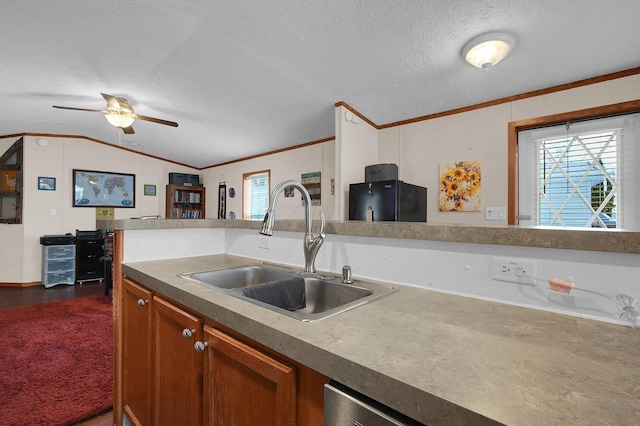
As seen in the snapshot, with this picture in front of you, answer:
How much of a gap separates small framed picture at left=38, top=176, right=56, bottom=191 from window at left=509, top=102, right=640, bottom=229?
692 cm

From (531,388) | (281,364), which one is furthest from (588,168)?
(281,364)

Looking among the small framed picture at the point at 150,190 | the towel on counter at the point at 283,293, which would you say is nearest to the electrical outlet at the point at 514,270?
the towel on counter at the point at 283,293

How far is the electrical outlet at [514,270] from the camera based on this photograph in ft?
2.70

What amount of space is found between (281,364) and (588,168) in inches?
118

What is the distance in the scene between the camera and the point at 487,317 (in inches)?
29.8

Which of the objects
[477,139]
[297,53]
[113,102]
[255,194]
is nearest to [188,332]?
[297,53]

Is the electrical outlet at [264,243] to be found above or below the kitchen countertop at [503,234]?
below

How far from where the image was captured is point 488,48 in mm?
2117

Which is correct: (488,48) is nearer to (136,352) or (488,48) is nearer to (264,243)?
(264,243)

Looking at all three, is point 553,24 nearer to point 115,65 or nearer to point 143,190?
point 115,65

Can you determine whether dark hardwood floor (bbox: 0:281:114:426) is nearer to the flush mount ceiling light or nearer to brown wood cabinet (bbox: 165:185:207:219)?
brown wood cabinet (bbox: 165:185:207:219)

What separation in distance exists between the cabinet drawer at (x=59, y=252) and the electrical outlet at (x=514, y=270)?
6.26 meters

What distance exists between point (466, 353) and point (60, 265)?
20.9ft

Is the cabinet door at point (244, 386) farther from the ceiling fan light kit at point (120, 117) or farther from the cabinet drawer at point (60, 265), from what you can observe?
the cabinet drawer at point (60, 265)
